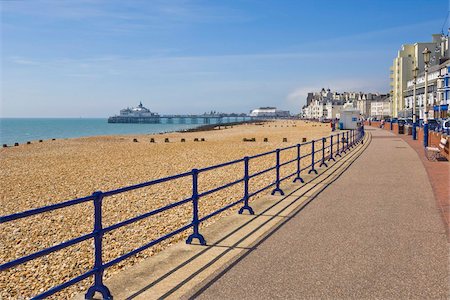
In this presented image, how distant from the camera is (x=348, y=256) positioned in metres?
6.12

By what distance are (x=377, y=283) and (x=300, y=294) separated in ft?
3.22

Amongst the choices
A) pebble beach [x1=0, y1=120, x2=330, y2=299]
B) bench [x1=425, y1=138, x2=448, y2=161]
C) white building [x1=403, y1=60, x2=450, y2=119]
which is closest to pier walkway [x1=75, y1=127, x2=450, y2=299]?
pebble beach [x1=0, y1=120, x2=330, y2=299]

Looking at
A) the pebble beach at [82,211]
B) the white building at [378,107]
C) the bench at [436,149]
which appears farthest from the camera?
the white building at [378,107]

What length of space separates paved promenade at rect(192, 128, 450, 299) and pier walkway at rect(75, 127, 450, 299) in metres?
0.01

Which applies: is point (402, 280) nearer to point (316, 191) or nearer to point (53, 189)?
point (316, 191)

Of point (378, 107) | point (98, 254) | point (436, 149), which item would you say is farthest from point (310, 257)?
point (378, 107)

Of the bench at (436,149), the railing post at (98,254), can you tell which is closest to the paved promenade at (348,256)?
the railing post at (98,254)

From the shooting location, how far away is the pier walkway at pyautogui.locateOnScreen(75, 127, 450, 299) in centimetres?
497

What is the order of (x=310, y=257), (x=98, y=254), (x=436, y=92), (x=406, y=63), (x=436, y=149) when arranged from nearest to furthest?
(x=98, y=254), (x=310, y=257), (x=436, y=149), (x=436, y=92), (x=406, y=63)

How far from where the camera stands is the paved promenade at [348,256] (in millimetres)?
4957

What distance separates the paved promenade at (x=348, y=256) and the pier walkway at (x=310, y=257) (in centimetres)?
1

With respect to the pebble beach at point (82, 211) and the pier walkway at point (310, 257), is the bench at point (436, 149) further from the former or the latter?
the pier walkway at point (310, 257)

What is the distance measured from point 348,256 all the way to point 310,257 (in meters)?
0.53

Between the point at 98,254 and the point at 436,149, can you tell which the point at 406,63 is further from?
the point at 98,254
